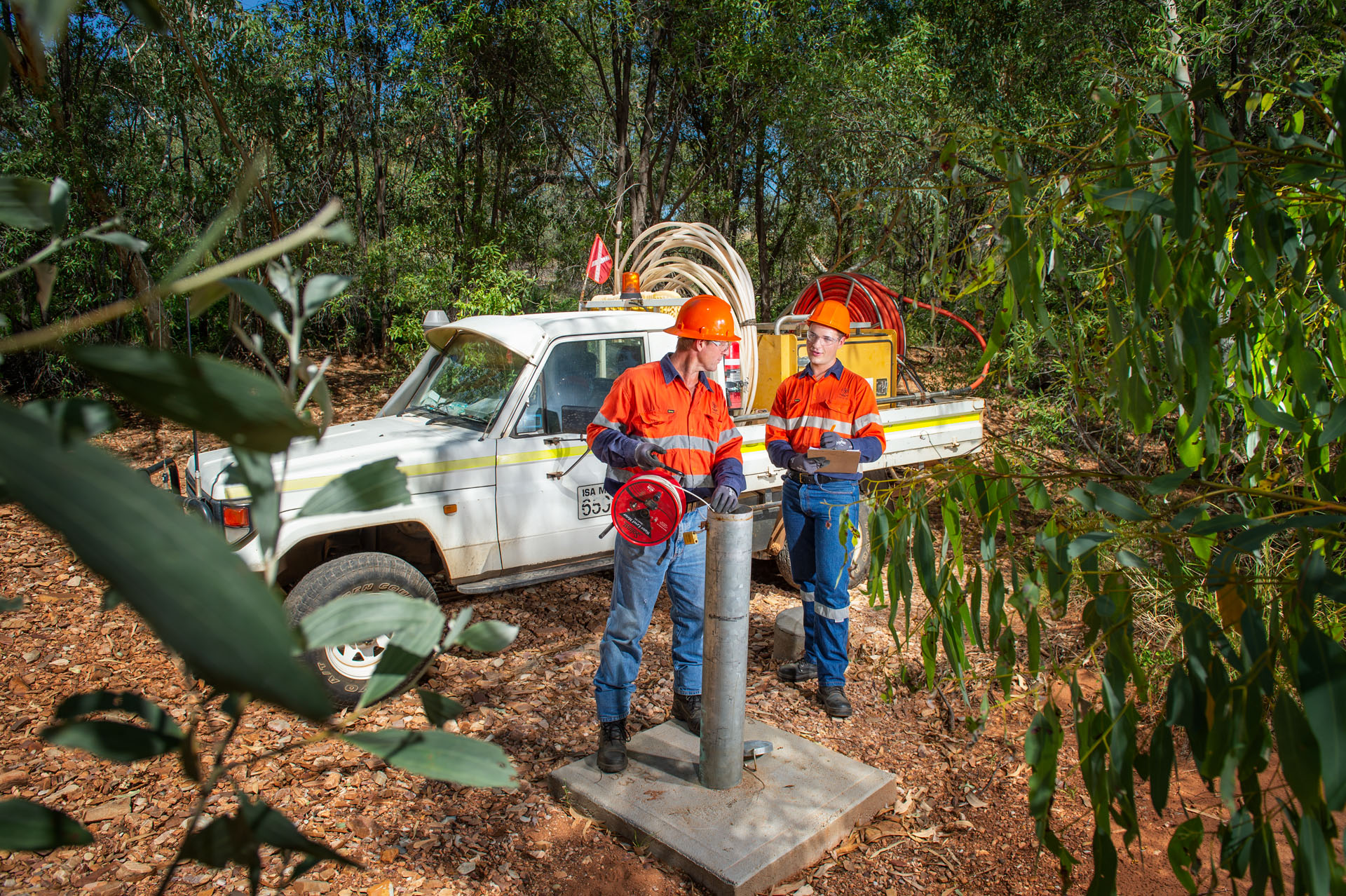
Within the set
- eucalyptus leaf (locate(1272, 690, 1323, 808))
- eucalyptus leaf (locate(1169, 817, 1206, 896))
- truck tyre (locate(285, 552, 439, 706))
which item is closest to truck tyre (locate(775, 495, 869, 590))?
truck tyre (locate(285, 552, 439, 706))

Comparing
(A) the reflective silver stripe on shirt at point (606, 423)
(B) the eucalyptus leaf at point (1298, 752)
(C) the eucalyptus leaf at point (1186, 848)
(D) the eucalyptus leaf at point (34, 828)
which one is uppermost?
(A) the reflective silver stripe on shirt at point (606, 423)

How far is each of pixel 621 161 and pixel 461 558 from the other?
33.7 ft

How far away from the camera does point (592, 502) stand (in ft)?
17.3

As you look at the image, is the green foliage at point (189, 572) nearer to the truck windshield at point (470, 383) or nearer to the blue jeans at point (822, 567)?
the blue jeans at point (822, 567)

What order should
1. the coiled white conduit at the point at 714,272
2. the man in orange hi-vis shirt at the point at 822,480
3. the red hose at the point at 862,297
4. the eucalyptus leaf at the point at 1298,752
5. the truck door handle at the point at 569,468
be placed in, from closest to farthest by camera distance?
the eucalyptus leaf at the point at 1298,752 → the man in orange hi-vis shirt at the point at 822,480 → the truck door handle at the point at 569,468 → the red hose at the point at 862,297 → the coiled white conduit at the point at 714,272

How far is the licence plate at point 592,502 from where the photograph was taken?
205 inches

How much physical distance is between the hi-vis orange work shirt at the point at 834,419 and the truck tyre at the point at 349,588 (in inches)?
83.9

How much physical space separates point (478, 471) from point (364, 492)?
168 inches

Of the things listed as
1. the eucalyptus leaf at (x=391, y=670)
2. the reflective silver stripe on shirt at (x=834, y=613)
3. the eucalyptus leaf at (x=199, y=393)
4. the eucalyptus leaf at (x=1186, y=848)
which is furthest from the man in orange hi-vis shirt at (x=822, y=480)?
the eucalyptus leaf at (x=199, y=393)

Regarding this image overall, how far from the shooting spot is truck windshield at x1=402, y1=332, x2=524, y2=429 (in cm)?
523

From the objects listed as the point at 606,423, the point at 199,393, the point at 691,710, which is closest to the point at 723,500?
the point at 606,423

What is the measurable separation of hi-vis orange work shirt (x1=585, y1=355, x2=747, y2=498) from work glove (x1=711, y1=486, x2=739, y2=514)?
0.50ft

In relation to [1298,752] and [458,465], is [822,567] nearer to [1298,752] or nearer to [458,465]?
[458,465]

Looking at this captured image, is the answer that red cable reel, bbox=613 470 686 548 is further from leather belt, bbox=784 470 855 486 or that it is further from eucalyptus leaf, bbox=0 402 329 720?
eucalyptus leaf, bbox=0 402 329 720
